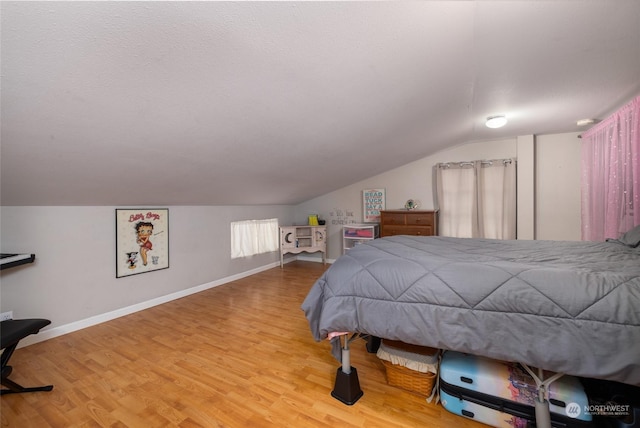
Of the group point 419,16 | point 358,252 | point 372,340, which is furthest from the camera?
point 372,340

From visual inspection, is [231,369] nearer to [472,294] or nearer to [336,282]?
[336,282]

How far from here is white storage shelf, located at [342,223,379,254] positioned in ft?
15.5

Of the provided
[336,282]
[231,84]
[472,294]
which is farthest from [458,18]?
[336,282]

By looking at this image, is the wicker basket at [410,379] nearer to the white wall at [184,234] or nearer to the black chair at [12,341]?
the black chair at [12,341]

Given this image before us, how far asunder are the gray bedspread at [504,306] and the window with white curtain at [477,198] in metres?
2.17

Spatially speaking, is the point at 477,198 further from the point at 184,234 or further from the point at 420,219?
the point at 184,234

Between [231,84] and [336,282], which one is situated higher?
[231,84]

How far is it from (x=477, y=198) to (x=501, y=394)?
10.6 feet

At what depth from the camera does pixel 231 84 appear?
4.99 ft

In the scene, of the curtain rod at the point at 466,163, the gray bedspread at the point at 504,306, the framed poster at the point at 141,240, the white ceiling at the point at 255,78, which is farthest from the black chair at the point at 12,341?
the curtain rod at the point at 466,163

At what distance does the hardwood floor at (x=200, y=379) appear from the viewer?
60.7 inches

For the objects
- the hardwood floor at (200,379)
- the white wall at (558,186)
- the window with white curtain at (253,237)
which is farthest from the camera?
the window with white curtain at (253,237)

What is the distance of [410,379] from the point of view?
5.71ft

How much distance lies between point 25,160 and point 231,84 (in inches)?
58.2
